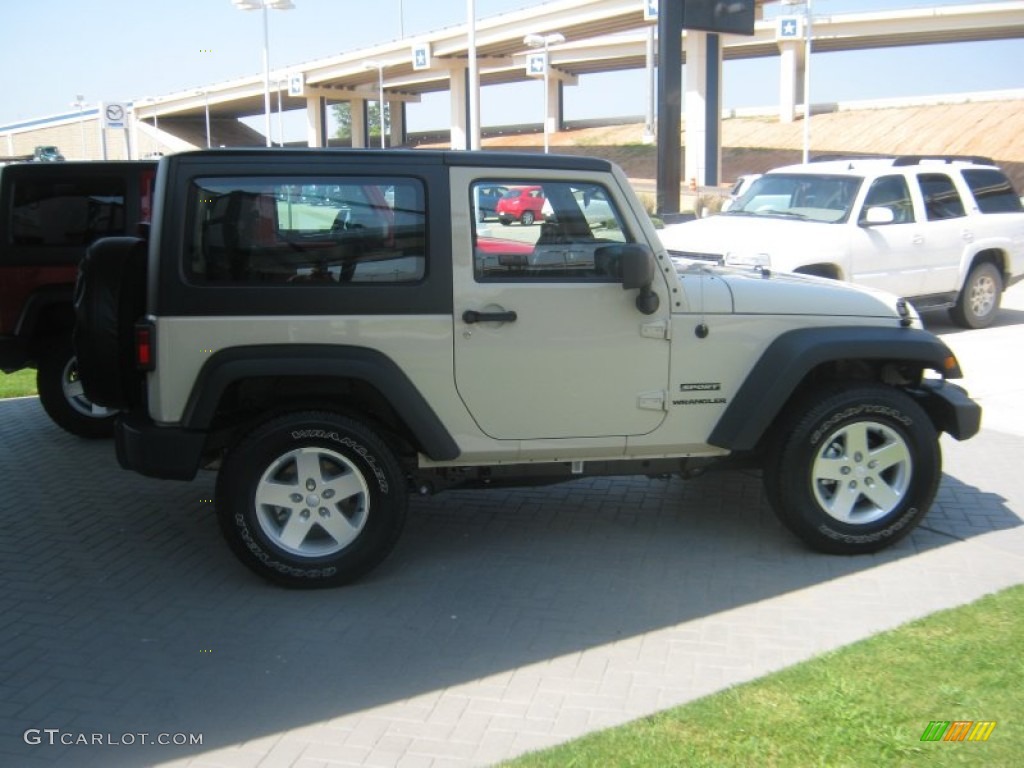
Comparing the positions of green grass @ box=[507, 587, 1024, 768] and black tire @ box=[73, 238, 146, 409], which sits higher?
black tire @ box=[73, 238, 146, 409]

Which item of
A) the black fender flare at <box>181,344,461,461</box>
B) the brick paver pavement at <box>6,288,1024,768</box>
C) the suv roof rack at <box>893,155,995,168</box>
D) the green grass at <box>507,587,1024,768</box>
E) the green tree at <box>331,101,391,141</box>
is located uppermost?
the green tree at <box>331,101,391,141</box>

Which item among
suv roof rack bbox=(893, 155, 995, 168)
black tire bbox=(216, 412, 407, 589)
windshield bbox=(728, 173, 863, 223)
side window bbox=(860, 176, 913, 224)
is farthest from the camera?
suv roof rack bbox=(893, 155, 995, 168)

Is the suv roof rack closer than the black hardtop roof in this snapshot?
No

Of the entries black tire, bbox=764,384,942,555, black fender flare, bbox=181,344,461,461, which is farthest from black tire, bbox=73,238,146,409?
black tire, bbox=764,384,942,555

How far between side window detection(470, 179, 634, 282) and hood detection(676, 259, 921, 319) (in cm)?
45

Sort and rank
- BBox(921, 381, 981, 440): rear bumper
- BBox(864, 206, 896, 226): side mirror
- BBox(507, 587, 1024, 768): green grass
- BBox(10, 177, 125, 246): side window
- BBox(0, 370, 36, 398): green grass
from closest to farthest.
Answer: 1. BBox(507, 587, 1024, 768): green grass
2. BBox(921, 381, 981, 440): rear bumper
3. BBox(10, 177, 125, 246): side window
4. BBox(0, 370, 36, 398): green grass
5. BBox(864, 206, 896, 226): side mirror

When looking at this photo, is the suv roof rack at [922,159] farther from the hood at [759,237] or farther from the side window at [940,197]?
the hood at [759,237]

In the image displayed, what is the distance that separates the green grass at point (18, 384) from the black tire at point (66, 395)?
1968mm

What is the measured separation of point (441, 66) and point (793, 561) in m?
66.5

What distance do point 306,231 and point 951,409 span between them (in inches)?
131

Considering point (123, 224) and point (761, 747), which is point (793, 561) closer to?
point (761, 747)

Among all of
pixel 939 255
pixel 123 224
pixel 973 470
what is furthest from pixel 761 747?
pixel 939 255

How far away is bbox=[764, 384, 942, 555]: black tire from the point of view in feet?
17.1

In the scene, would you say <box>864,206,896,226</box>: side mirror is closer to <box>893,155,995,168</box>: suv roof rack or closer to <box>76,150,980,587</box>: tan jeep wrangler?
<box>893,155,995,168</box>: suv roof rack
